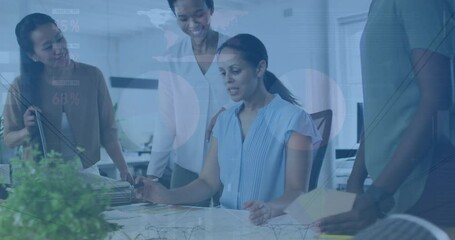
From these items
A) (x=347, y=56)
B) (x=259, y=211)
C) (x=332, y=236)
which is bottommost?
(x=332, y=236)

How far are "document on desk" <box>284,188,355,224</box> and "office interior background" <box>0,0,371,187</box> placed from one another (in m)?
0.06

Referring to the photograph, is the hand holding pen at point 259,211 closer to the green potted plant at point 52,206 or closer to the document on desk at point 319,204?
the document on desk at point 319,204

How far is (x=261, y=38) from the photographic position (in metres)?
2.49

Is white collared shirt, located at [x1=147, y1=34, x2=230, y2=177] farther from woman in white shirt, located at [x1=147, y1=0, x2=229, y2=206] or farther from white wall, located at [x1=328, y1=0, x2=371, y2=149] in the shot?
white wall, located at [x1=328, y1=0, x2=371, y2=149]

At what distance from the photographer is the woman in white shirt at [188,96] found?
2.52 m

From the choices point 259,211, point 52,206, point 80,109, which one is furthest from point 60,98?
point 259,211

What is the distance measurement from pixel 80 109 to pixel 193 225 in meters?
0.70

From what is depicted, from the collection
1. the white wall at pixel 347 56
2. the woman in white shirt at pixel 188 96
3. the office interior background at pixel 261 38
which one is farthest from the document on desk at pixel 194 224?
the white wall at pixel 347 56

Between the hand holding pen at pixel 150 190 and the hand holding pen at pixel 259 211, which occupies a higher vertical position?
the hand holding pen at pixel 150 190

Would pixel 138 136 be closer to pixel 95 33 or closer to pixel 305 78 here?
pixel 95 33

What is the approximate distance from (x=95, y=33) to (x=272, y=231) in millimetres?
1120

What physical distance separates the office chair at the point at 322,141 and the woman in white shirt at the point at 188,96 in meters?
0.39

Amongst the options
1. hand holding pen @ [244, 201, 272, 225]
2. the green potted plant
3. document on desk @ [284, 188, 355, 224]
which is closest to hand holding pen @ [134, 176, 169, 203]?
the green potted plant

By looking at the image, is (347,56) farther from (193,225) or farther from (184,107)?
(193,225)
